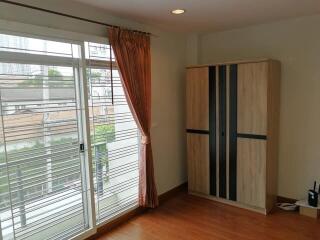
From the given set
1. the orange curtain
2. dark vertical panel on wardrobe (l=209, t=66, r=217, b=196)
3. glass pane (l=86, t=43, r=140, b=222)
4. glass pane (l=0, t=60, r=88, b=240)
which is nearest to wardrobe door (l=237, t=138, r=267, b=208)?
dark vertical panel on wardrobe (l=209, t=66, r=217, b=196)

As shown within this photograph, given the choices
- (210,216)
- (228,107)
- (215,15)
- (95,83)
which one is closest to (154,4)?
(215,15)

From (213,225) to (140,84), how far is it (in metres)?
1.84

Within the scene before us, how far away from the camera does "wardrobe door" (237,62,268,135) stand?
9.94ft

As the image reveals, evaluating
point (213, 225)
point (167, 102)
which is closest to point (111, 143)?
point (167, 102)

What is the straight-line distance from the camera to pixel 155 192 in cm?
334

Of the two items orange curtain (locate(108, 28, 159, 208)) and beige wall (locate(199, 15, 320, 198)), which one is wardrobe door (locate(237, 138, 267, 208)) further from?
orange curtain (locate(108, 28, 159, 208))

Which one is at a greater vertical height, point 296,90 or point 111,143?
point 296,90

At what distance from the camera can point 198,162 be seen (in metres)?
3.69

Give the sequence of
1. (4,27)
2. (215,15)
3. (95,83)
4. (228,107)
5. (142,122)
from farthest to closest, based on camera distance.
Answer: (228,107), (142,122), (215,15), (95,83), (4,27)

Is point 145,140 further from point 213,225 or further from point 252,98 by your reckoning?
point 252,98

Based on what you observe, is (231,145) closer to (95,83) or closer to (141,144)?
(141,144)

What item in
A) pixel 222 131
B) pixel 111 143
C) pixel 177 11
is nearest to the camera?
pixel 177 11

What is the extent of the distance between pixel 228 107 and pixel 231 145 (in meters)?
0.49

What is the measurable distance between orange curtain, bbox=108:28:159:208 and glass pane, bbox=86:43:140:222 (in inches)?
4.8
